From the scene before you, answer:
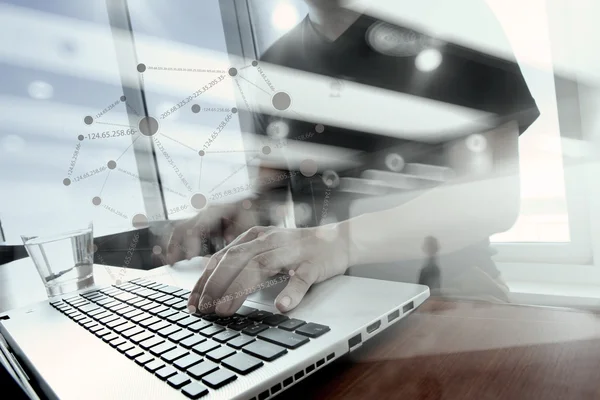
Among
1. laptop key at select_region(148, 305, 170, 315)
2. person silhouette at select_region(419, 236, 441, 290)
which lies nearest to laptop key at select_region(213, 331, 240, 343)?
laptop key at select_region(148, 305, 170, 315)

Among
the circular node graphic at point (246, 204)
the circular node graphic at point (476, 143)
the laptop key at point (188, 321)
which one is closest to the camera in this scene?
the laptop key at point (188, 321)

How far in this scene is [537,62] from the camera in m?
0.48

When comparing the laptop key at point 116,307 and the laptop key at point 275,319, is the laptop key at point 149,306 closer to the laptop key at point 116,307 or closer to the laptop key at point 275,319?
the laptop key at point 116,307

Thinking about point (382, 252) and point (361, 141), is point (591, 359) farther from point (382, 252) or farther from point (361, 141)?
point (361, 141)

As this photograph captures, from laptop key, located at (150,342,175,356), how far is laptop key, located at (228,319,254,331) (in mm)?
39

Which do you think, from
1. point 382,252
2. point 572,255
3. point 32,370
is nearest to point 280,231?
point 382,252

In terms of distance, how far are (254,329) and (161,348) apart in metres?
0.06

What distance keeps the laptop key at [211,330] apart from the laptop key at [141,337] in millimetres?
41

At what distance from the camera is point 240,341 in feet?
0.74

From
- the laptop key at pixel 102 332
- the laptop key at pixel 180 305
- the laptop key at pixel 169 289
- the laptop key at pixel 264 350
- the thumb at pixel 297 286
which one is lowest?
the laptop key at pixel 102 332

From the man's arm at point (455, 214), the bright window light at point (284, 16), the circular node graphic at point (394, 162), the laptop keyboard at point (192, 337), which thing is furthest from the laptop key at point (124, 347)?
the bright window light at point (284, 16)

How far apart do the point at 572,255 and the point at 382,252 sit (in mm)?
216

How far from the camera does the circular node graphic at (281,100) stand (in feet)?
2.24

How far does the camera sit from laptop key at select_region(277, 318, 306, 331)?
237 millimetres
